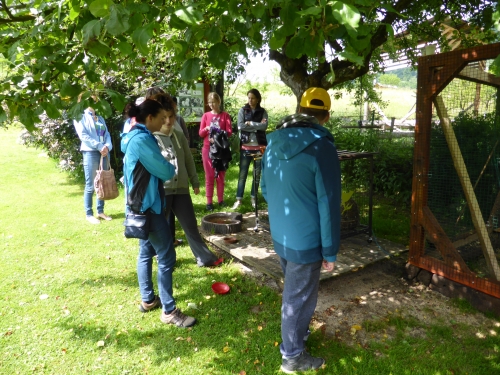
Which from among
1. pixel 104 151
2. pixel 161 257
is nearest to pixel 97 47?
pixel 161 257

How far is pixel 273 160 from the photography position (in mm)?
Result: 2721

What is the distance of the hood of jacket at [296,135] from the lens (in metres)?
2.53

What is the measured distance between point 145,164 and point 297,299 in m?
1.57

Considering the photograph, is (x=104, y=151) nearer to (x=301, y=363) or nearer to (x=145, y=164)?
(x=145, y=164)

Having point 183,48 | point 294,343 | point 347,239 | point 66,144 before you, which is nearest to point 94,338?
point 294,343

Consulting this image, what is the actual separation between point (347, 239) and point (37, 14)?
14.0 feet

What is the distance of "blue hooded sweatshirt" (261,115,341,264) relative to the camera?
8.26 feet

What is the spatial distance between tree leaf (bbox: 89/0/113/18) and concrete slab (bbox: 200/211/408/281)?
120 inches

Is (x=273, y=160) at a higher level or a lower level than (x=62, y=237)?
higher

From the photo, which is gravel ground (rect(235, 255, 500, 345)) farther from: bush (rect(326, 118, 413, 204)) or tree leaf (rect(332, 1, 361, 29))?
bush (rect(326, 118, 413, 204))

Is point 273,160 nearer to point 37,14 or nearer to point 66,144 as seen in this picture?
point 37,14

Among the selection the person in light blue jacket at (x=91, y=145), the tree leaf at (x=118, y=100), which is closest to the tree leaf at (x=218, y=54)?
the tree leaf at (x=118, y=100)

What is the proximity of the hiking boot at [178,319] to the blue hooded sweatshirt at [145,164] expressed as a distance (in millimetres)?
998

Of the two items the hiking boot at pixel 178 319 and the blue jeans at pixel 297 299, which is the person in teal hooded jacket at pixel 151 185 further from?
the blue jeans at pixel 297 299
